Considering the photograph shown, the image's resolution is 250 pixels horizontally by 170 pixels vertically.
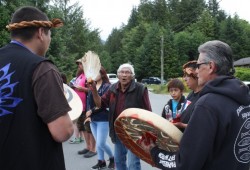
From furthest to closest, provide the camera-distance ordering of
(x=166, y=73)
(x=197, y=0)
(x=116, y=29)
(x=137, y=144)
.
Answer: (x=116, y=29) → (x=197, y=0) → (x=166, y=73) → (x=137, y=144)

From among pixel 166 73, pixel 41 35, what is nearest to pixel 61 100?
pixel 41 35

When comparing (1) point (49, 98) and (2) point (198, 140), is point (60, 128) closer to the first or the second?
(1) point (49, 98)

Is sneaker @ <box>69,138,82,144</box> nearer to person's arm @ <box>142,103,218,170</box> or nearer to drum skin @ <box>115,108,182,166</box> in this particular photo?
drum skin @ <box>115,108,182,166</box>

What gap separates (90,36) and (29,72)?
50288 mm

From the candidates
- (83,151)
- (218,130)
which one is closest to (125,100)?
(218,130)

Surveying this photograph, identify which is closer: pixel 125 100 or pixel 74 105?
pixel 74 105

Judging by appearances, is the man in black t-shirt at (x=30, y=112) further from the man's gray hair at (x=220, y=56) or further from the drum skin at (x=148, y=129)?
the man's gray hair at (x=220, y=56)

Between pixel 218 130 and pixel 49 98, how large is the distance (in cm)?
111

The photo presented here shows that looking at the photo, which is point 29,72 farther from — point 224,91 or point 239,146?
point 239,146

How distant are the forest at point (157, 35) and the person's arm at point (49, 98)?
26.6 metres

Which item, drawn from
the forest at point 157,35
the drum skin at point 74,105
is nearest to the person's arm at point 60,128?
the drum skin at point 74,105

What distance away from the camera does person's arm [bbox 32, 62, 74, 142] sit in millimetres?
2266

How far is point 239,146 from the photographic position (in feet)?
8.04

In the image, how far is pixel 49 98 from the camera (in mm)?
2268
